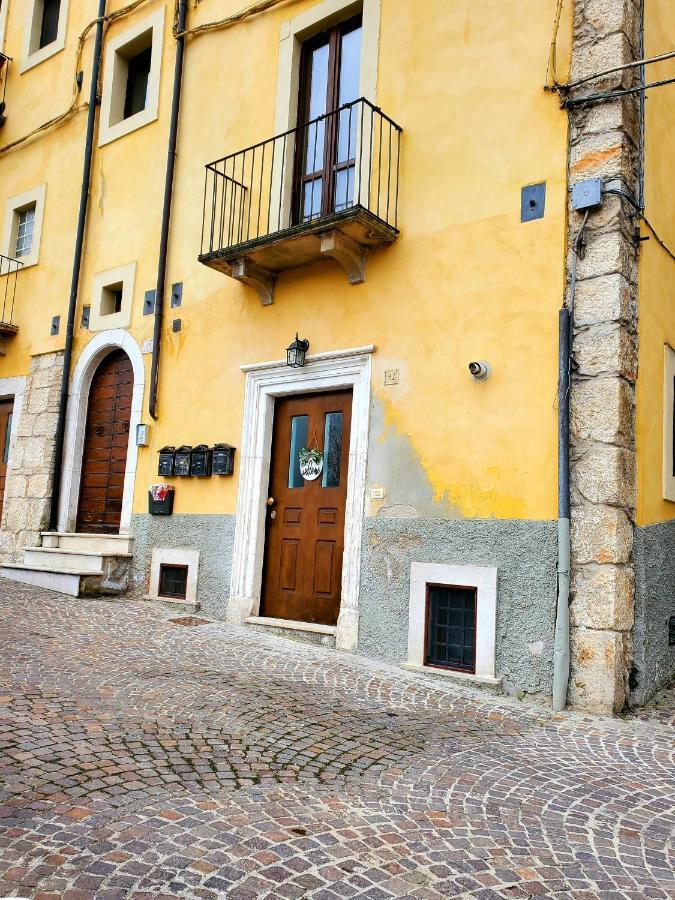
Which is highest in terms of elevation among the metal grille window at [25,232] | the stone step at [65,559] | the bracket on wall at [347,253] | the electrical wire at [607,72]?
the metal grille window at [25,232]

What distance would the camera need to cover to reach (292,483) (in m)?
7.77

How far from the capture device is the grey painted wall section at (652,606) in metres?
5.63

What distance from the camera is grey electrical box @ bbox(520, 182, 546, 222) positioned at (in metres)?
6.07

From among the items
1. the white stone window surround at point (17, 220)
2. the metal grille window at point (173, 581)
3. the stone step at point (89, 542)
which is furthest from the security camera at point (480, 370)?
the white stone window surround at point (17, 220)

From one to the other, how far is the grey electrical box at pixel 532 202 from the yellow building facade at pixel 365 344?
0.04m

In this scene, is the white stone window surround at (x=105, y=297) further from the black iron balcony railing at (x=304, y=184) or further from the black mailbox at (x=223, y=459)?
the black mailbox at (x=223, y=459)

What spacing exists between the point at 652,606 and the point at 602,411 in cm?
169

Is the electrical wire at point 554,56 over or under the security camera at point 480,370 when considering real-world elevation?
over

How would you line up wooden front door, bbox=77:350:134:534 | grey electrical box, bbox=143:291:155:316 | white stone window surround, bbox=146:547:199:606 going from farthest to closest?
1. wooden front door, bbox=77:350:134:534
2. grey electrical box, bbox=143:291:155:316
3. white stone window surround, bbox=146:547:199:606

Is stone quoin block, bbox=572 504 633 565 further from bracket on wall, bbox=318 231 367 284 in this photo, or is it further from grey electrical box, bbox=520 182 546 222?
bracket on wall, bbox=318 231 367 284

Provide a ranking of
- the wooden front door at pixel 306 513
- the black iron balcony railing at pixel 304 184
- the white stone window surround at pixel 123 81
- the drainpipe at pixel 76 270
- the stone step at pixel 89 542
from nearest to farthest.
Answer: the black iron balcony railing at pixel 304 184 < the wooden front door at pixel 306 513 < the stone step at pixel 89 542 < the white stone window surround at pixel 123 81 < the drainpipe at pixel 76 270

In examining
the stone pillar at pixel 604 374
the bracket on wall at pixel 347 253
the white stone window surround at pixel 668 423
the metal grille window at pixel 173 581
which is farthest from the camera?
the metal grille window at pixel 173 581

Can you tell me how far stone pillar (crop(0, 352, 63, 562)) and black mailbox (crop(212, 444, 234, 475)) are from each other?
3.22 meters

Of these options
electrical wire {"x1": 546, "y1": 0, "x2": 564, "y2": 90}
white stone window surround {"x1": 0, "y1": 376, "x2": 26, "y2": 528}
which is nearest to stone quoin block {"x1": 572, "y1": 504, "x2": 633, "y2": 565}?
Answer: electrical wire {"x1": 546, "y1": 0, "x2": 564, "y2": 90}
